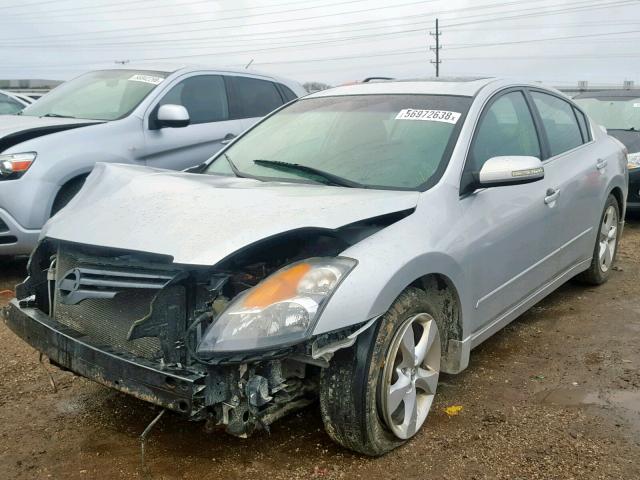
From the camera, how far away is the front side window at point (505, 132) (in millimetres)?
3600

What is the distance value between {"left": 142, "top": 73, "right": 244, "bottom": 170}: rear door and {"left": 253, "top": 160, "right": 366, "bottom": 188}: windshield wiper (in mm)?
2304

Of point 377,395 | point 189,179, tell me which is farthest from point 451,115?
point 377,395

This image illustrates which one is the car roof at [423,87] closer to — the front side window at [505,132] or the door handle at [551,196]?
the front side window at [505,132]

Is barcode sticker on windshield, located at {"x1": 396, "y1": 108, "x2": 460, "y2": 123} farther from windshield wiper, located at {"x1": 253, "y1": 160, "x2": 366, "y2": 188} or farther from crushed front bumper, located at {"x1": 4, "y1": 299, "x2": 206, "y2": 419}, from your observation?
crushed front bumper, located at {"x1": 4, "y1": 299, "x2": 206, "y2": 419}

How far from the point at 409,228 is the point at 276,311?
0.78 metres

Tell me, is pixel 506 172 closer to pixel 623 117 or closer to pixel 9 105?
pixel 623 117

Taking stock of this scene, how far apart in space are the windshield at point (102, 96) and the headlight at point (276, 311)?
397 centimetres

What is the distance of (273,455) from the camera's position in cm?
286

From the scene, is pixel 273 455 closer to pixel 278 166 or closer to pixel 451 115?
pixel 278 166

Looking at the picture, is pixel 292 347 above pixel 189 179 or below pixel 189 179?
below

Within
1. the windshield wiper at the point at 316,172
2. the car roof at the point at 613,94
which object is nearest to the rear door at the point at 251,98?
the windshield wiper at the point at 316,172

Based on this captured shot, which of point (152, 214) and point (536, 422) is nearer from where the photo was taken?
point (152, 214)

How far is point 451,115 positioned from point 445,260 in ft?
3.20

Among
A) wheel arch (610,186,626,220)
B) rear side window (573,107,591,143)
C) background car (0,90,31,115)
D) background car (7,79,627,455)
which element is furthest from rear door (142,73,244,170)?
background car (0,90,31,115)
